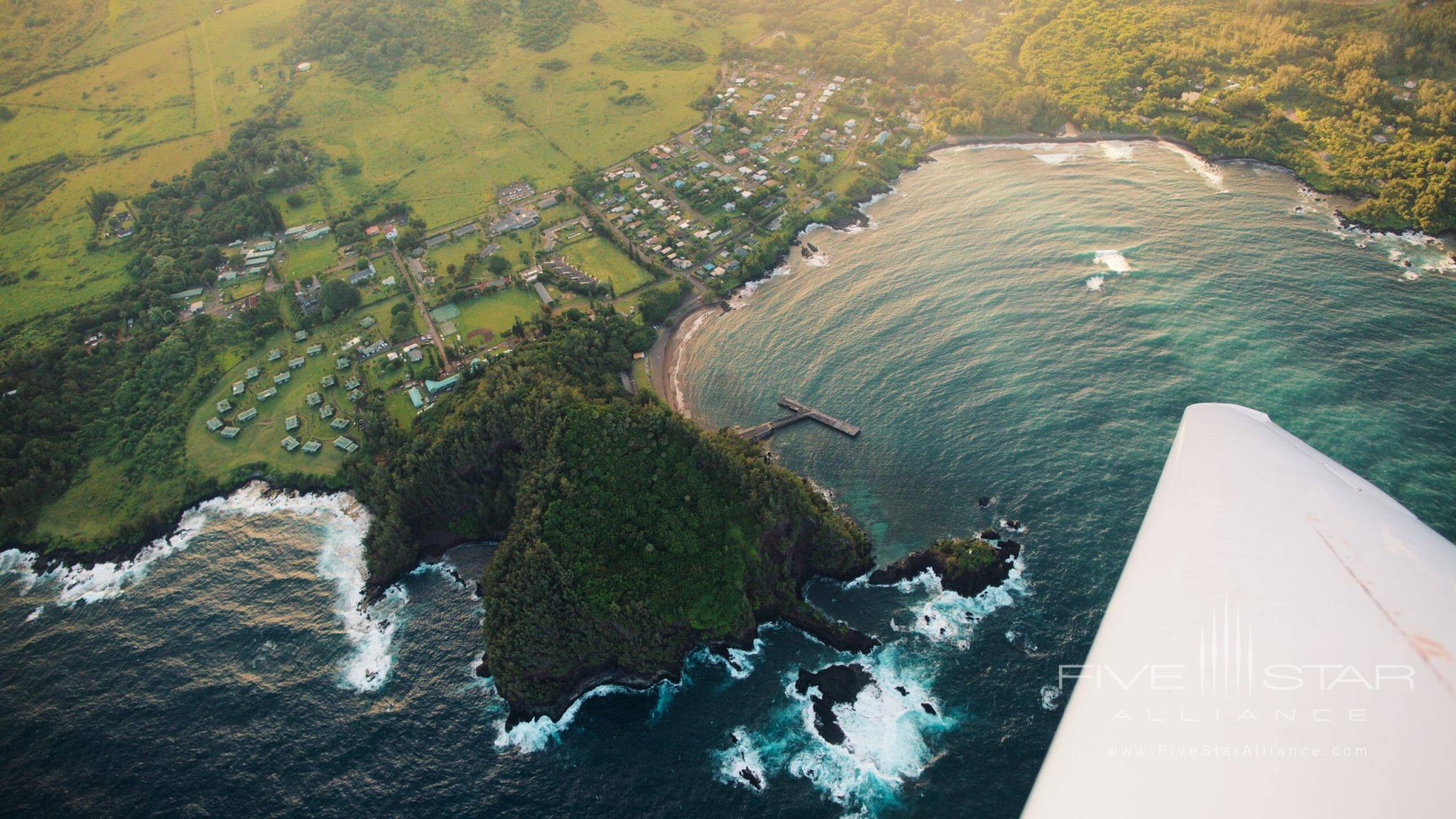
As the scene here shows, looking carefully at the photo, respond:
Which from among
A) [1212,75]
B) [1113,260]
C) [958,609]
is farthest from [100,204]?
[1212,75]

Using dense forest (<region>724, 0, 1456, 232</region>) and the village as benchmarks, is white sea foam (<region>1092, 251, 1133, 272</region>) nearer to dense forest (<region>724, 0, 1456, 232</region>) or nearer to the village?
dense forest (<region>724, 0, 1456, 232</region>)

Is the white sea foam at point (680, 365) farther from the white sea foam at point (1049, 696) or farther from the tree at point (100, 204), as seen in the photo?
the tree at point (100, 204)

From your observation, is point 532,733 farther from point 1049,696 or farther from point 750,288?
point 750,288

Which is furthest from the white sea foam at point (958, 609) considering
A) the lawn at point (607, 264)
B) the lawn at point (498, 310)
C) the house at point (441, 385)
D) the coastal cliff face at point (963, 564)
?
the lawn at point (498, 310)

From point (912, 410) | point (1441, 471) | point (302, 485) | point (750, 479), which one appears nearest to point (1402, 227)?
point (1441, 471)

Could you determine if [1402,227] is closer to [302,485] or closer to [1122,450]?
[1122,450]

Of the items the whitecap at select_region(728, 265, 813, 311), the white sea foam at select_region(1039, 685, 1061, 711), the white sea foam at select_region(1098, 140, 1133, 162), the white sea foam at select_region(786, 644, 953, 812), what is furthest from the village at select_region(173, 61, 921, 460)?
the white sea foam at select_region(1039, 685, 1061, 711)
